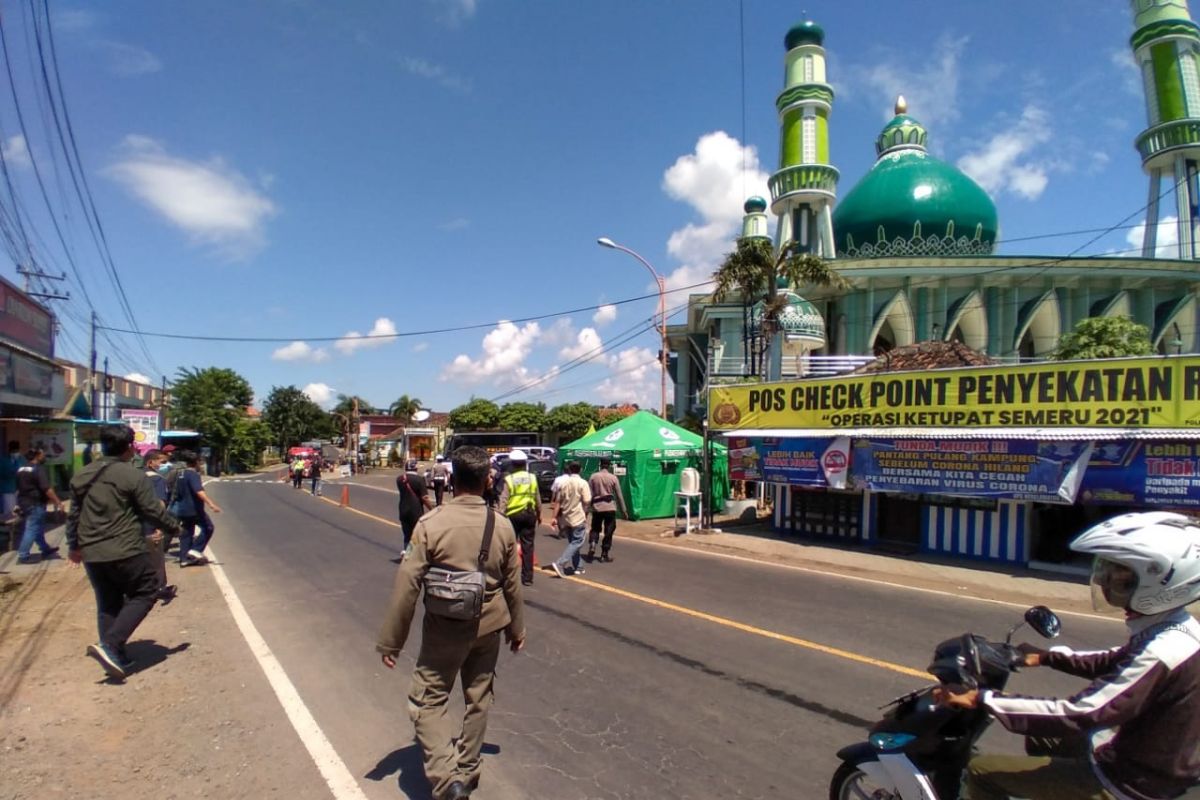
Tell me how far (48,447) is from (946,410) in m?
20.4

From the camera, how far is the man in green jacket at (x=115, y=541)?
16.4 ft

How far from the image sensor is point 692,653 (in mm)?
5855

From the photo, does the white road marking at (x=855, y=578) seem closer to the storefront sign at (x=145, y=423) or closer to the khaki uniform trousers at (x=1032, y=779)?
the khaki uniform trousers at (x=1032, y=779)

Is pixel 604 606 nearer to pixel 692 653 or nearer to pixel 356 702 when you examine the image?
pixel 692 653

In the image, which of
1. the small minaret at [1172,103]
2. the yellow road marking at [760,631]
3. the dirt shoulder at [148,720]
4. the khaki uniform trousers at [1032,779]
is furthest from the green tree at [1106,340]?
the dirt shoulder at [148,720]

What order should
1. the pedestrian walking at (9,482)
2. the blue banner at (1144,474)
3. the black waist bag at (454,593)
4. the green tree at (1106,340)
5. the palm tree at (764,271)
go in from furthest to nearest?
the green tree at (1106,340), the palm tree at (764,271), the pedestrian walking at (9,482), the blue banner at (1144,474), the black waist bag at (454,593)

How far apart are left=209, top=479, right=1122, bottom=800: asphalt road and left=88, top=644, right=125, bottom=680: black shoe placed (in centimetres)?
118

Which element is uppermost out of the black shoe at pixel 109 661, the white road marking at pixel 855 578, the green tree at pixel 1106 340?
the green tree at pixel 1106 340

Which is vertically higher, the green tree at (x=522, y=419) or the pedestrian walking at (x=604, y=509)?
the green tree at (x=522, y=419)

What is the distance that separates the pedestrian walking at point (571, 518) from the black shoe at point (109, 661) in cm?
542

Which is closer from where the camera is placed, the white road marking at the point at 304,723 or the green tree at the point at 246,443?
the white road marking at the point at 304,723

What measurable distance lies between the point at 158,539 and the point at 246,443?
184 ft

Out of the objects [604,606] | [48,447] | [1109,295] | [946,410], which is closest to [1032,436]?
[946,410]

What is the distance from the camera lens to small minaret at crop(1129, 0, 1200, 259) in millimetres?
37406
